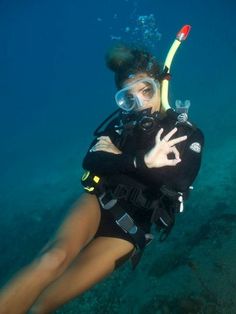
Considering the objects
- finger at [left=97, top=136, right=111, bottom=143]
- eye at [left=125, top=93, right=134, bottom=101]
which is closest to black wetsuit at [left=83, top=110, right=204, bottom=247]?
finger at [left=97, top=136, right=111, bottom=143]

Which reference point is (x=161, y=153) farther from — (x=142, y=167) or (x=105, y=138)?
(x=105, y=138)

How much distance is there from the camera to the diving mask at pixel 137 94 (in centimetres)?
475

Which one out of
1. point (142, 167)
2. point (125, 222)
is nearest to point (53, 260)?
point (125, 222)

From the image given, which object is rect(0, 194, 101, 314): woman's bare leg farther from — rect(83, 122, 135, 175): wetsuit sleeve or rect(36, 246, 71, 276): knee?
rect(83, 122, 135, 175): wetsuit sleeve

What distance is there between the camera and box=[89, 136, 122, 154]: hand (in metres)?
4.44

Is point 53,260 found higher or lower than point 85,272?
higher

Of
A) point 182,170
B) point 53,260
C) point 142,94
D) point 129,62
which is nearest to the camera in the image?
point 53,260

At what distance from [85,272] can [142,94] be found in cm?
246

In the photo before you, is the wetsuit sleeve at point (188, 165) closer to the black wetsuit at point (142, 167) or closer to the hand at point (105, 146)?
the black wetsuit at point (142, 167)

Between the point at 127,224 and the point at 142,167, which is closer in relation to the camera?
the point at 142,167

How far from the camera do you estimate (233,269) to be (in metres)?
4.86

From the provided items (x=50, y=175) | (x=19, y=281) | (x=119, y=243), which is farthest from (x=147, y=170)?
(x=50, y=175)

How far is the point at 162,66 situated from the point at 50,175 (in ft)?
51.8

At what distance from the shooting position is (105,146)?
450 cm
